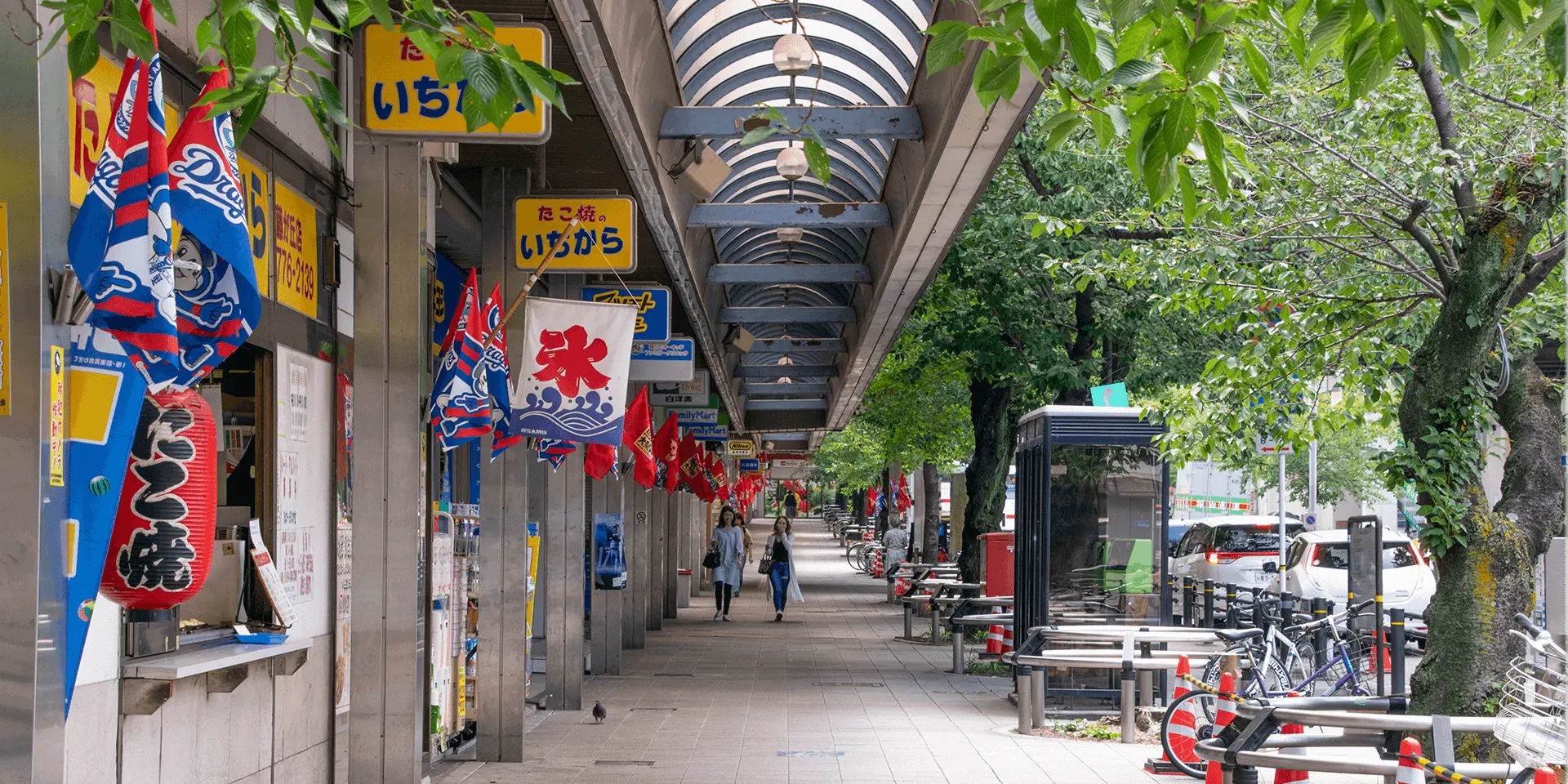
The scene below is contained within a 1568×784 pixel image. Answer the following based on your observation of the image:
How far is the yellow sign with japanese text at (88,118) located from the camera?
16.3 ft

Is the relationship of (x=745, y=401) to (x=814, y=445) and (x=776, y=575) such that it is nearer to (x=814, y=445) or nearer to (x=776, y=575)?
(x=776, y=575)

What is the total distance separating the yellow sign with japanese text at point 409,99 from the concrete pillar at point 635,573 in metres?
13.7

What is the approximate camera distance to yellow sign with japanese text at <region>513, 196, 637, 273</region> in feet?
34.9

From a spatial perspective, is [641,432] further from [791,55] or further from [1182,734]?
[791,55]

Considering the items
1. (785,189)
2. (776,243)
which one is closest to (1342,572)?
(776,243)

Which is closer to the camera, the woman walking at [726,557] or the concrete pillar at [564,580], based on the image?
the concrete pillar at [564,580]

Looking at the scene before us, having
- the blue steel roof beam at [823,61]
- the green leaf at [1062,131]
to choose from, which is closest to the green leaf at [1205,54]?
the green leaf at [1062,131]

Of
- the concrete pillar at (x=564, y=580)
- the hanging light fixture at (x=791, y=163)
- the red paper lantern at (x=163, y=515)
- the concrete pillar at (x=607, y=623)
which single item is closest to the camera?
the red paper lantern at (x=163, y=515)

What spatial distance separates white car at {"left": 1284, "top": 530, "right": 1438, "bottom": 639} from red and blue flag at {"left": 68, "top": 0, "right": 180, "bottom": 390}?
20.7m

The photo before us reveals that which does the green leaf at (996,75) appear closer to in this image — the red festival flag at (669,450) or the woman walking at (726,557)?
the red festival flag at (669,450)

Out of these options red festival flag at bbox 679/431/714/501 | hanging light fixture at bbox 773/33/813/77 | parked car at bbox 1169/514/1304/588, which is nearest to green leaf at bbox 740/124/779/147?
hanging light fixture at bbox 773/33/813/77

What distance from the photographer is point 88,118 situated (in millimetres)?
5090

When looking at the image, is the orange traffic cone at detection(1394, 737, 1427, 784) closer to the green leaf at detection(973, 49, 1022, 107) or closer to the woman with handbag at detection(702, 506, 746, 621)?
the green leaf at detection(973, 49, 1022, 107)

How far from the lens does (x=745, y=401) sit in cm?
3803
